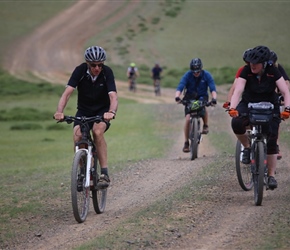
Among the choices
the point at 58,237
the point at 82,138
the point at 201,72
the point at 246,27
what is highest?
the point at 246,27

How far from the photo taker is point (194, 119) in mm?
17141

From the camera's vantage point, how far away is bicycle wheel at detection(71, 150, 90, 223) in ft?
32.9

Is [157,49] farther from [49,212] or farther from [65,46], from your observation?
[49,212]

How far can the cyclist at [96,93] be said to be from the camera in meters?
10.8

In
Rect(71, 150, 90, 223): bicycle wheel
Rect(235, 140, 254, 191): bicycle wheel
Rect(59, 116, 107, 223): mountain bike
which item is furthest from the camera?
Rect(235, 140, 254, 191): bicycle wheel

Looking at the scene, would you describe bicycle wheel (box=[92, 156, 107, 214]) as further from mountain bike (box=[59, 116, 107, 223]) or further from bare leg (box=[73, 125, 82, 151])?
bare leg (box=[73, 125, 82, 151])

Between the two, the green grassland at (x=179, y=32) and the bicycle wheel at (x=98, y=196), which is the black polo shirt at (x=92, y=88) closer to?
the bicycle wheel at (x=98, y=196)

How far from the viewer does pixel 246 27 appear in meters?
32.8

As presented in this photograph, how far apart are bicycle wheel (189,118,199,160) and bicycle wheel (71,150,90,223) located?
629 centimetres

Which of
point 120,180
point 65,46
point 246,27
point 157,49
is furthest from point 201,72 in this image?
point 65,46

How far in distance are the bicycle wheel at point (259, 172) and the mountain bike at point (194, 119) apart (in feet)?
19.0

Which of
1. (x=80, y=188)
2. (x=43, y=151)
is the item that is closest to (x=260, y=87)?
(x=80, y=188)

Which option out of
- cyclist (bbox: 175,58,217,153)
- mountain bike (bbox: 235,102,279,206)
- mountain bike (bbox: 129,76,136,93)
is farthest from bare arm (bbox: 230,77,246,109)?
mountain bike (bbox: 129,76,136,93)

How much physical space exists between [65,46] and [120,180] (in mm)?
45959
